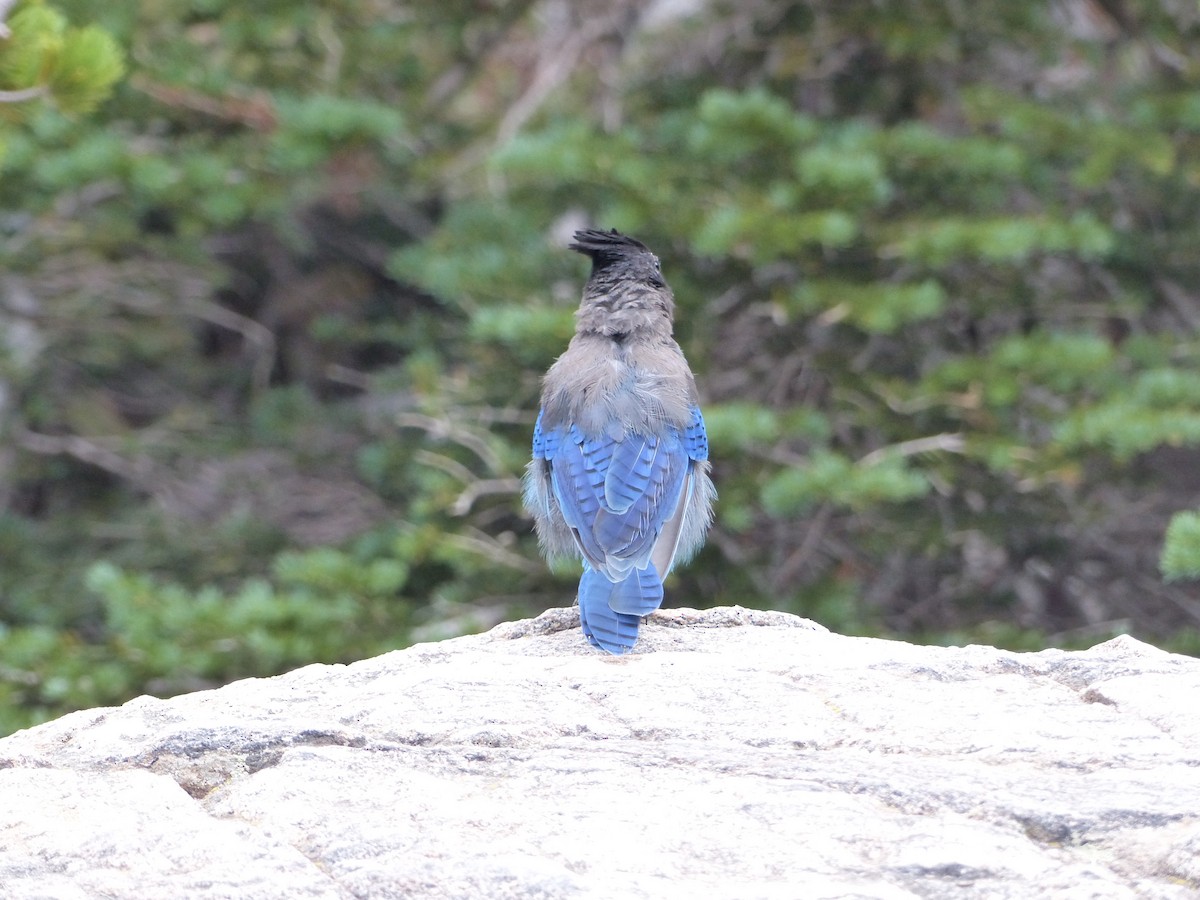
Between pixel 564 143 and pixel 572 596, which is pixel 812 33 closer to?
pixel 564 143

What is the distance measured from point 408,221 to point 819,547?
3427 millimetres

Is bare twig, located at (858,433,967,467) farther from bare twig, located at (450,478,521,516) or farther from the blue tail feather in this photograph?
the blue tail feather

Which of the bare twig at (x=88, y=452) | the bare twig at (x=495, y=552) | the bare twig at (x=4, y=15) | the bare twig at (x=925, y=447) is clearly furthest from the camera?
the bare twig at (x=88, y=452)

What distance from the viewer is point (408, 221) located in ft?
30.7

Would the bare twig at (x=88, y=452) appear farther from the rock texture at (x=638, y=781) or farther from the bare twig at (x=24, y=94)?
the rock texture at (x=638, y=781)

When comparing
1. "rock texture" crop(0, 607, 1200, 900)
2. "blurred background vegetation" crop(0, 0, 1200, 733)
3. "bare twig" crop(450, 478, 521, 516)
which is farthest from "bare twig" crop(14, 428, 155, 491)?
"rock texture" crop(0, 607, 1200, 900)

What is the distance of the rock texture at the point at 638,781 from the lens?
109 inches

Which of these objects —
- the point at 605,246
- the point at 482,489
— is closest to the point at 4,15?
the point at 605,246

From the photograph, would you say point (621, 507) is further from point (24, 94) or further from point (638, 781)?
point (24, 94)

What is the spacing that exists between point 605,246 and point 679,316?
1.16m

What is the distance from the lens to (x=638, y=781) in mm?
3172

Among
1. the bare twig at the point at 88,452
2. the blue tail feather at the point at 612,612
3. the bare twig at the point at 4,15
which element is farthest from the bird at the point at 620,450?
the bare twig at the point at 88,452

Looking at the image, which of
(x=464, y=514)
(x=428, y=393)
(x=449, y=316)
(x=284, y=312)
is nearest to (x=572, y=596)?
(x=464, y=514)

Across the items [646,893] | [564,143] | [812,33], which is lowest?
[646,893]
